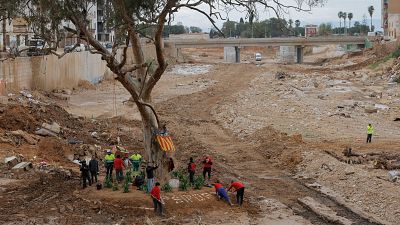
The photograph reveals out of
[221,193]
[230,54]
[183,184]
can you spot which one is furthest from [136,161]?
[230,54]

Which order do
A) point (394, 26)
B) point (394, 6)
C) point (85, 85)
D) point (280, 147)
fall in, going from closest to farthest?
point (280, 147) → point (85, 85) → point (394, 6) → point (394, 26)

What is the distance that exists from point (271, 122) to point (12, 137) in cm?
1469

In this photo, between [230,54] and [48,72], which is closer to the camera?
[48,72]

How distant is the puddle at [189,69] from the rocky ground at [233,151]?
2883 cm

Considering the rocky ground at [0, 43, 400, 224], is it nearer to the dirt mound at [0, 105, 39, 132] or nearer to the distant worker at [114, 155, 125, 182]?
the dirt mound at [0, 105, 39, 132]

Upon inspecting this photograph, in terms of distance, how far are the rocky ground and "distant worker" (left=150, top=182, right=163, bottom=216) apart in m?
0.24

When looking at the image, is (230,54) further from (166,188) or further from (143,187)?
(166,188)

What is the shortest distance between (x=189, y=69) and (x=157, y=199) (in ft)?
237

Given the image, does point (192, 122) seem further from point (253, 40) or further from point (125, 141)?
point (253, 40)

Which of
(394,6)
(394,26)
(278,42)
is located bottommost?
(278,42)

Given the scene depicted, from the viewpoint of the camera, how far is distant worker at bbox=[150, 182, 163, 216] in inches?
625

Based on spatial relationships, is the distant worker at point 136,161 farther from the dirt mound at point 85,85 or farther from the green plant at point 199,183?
the dirt mound at point 85,85

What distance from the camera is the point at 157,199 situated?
1592 centimetres

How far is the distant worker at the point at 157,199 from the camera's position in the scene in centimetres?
1588
